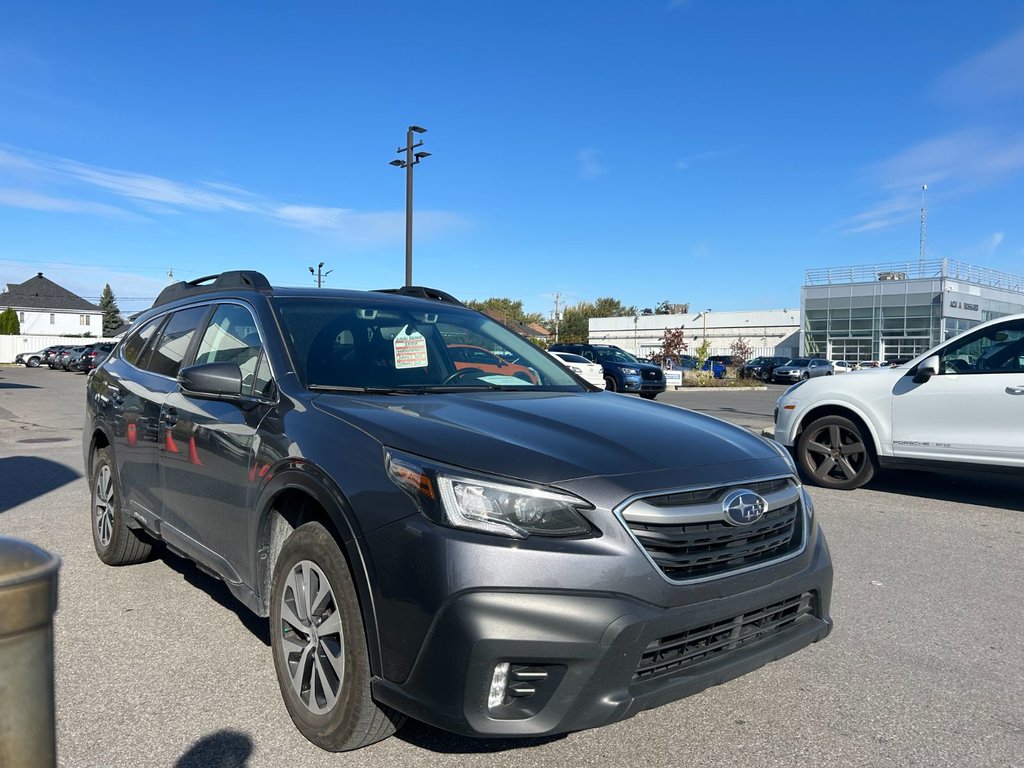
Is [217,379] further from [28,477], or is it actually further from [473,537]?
[28,477]

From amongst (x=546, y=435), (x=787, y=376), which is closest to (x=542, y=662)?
(x=546, y=435)

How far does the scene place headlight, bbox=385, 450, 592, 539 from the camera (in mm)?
2357

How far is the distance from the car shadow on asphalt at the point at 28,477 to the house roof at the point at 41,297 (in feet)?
286

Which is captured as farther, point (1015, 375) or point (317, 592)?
point (1015, 375)

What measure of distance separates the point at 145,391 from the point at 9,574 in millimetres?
3545

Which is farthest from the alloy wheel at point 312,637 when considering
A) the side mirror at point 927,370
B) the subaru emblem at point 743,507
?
the side mirror at point 927,370

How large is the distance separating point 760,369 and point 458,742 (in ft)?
158

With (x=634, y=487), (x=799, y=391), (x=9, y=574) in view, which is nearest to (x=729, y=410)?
(x=799, y=391)

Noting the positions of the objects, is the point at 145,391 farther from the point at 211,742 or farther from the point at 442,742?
the point at 442,742

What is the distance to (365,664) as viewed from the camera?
250cm

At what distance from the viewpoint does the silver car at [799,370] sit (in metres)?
44.0

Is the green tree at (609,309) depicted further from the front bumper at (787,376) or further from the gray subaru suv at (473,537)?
the gray subaru suv at (473,537)

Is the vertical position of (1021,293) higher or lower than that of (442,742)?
higher

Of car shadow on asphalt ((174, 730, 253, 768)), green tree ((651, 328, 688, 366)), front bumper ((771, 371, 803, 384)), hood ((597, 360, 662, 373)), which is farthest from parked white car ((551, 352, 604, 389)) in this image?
front bumper ((771, 371, 803, 384))
